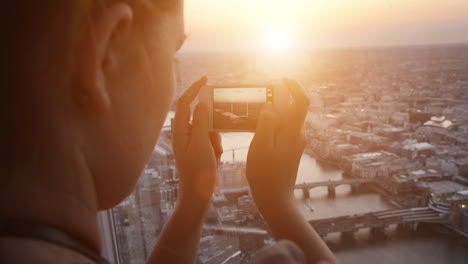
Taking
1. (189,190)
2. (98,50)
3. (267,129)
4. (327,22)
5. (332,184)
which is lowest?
(332,184)

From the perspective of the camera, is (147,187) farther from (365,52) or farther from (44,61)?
(44,61)

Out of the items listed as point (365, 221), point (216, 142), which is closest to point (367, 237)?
point (365, 221)

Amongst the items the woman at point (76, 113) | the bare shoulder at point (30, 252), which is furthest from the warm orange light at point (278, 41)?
the bare shoulder at point (30, 252)

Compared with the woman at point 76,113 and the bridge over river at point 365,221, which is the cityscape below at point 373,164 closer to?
the bridge over river at point 365,221

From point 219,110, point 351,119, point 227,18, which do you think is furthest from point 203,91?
point 351,119

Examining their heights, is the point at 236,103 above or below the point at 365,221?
above

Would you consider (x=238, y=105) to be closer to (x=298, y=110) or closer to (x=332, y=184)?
(x=298, y=110)
